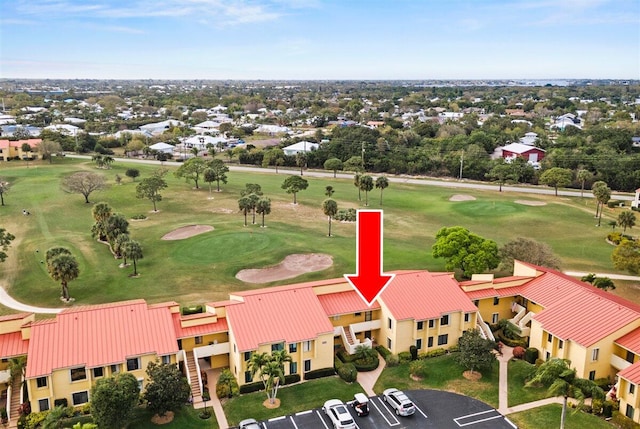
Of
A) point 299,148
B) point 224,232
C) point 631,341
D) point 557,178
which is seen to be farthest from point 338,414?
point 299,148

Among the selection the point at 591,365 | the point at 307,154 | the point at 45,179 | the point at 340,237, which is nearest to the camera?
the point at 591,365

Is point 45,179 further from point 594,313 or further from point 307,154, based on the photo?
point 594,313

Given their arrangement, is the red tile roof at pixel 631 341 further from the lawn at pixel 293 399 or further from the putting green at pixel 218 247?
the putting green at pixel 218 247

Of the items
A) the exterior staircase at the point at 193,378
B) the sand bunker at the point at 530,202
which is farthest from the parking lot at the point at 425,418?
the sand bunker at the point at 530,202

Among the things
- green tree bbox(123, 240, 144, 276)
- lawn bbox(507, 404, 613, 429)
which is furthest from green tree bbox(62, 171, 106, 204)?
lawn bbox(507, 404, 613, 429)

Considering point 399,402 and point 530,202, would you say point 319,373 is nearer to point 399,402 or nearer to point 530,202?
point 399,402

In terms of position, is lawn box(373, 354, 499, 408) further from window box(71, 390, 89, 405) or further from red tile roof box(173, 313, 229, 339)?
window box(71, 390, 89, 405)

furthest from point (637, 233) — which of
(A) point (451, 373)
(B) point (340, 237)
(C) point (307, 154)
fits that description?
(C) point (307, 154)
